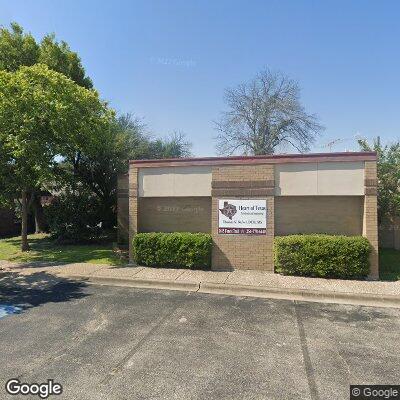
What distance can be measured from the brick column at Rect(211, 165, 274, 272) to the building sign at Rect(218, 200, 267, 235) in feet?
0.45

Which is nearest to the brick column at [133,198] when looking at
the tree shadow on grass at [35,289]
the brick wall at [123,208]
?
the tree shadow on grass at [35,289]

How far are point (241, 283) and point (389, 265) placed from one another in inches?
227

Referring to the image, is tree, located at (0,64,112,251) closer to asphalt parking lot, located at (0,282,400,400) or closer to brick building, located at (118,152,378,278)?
brick building, located at (118,152,378,278)

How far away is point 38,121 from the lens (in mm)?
11945

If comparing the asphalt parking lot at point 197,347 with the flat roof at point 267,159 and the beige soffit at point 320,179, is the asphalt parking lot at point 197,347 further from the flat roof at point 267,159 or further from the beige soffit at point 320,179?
the flat roof at point 267,159

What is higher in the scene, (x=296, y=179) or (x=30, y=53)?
(x=30, y=53)

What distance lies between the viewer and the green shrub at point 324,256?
960cm

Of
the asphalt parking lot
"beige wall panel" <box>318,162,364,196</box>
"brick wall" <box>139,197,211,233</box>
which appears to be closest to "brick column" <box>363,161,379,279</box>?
"beige wall panel" <box>318,162,364,196</box>

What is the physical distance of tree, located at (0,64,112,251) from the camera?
11.4 meters

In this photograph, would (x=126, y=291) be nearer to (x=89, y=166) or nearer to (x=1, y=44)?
(x=89, y=166)

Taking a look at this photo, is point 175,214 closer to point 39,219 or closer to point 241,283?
point 241,283

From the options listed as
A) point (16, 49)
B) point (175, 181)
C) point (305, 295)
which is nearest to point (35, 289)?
point (175, 181)

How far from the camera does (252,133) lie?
34344 millimetres

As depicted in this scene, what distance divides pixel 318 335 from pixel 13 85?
12.2 metres
